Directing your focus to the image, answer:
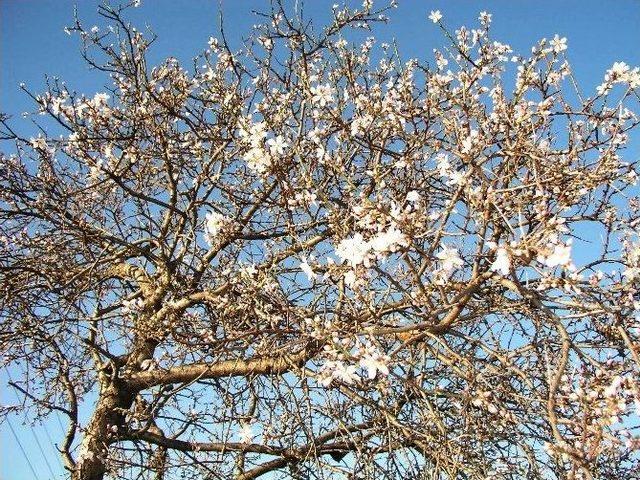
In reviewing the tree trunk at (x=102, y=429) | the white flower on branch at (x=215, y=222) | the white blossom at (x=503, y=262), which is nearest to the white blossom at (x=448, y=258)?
the white blossom at (x=503, y=262)

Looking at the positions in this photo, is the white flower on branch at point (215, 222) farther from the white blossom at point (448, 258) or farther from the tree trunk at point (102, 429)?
the tree trunk at point (102, 429)

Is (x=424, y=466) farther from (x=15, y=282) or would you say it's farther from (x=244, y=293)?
(x=15, y=282)

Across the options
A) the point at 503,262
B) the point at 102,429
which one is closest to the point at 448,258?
the point at 503,262

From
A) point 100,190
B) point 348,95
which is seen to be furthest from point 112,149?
point 348,95

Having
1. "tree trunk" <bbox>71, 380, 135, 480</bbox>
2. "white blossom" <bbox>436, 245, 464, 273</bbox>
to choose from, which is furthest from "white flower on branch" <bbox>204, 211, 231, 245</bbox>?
"tree trunk" <bbox>71, 380, 135, 480</bbox>

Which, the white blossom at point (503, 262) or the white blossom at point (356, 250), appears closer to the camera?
the white blossom at point (503, 262)

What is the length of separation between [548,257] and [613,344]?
142cm

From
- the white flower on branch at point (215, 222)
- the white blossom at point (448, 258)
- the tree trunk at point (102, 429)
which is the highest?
the white flower on branch at point (215, 222)

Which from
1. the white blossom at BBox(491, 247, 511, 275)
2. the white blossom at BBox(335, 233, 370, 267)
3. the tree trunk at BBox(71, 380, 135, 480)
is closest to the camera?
the white blossom at BBox(491, 247, 511, 275)

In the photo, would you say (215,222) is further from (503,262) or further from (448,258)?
(503,262)

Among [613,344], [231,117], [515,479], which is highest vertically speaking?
[231,117]

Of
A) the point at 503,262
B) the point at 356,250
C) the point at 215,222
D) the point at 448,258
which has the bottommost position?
the point at 503,262

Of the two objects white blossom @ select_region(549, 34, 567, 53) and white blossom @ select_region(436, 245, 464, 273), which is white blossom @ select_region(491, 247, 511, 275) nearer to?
white blossom @ select_region(436, 245, 464, 273)

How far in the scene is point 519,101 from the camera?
3.38m
